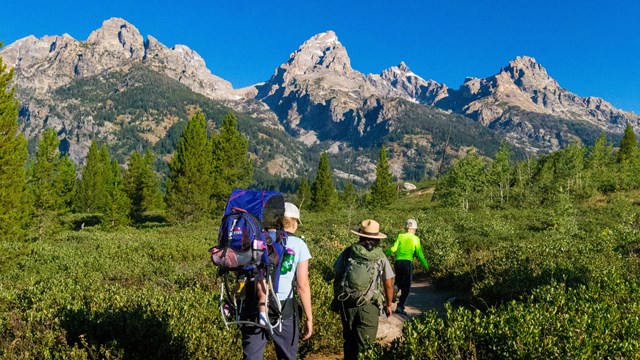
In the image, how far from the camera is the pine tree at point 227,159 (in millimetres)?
41312

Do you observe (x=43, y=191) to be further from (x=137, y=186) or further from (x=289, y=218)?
(x=289, y=218)

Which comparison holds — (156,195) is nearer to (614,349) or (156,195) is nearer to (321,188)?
A: (321,188)

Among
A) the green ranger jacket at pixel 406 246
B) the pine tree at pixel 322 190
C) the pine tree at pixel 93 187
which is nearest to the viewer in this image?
the green ranger jacket at pixel 406 246

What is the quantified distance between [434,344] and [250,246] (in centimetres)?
243

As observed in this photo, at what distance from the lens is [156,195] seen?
65.8m

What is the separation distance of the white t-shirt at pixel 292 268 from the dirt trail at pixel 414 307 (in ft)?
11.5

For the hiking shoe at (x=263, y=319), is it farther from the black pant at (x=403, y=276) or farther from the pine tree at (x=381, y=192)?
the pine tree at (x=381, y=192)

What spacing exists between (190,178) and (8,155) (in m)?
23.4

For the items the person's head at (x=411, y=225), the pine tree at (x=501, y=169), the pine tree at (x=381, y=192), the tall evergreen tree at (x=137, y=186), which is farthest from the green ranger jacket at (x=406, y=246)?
the pine tree at (x=381, y=192)

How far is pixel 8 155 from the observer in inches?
593

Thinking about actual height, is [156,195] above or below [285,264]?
above

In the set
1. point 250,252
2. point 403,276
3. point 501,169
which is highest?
point 501,169

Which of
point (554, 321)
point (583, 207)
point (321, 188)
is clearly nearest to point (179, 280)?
point (554, 321)

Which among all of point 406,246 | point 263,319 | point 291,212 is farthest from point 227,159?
point 263,319
